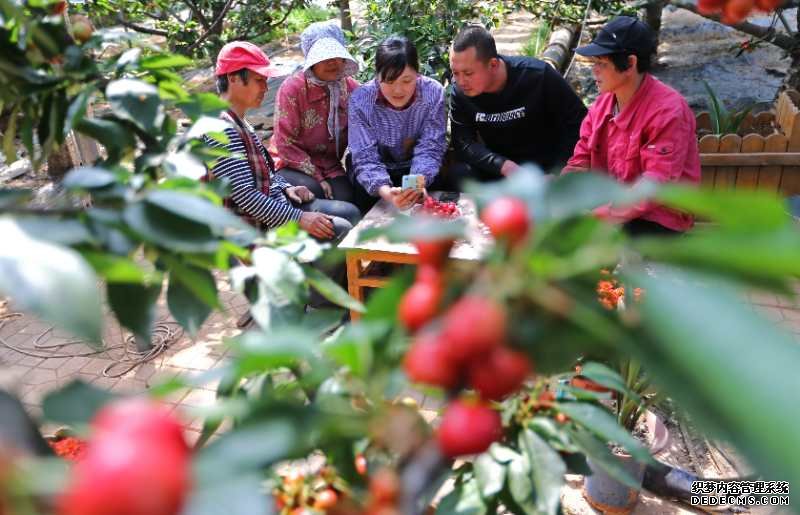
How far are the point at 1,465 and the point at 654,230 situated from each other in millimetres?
2565

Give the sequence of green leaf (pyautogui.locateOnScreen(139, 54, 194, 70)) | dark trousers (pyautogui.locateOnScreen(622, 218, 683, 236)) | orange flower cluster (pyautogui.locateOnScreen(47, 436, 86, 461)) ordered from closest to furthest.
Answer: green leaf (pyautogui.locateOnScreen(139, 54, 194, 70)) → orange flower cluster (pyautogui.locateOnScreen(47, 436, 86, 461)) → dark trousers (pyautogui.locateOnScreen(622, 218, 683, 236))

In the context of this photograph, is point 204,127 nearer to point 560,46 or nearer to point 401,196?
point 401,196

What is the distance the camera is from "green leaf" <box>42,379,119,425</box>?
1.83 feet

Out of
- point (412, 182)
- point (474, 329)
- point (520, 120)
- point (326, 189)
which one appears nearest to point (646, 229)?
point (520, 120)

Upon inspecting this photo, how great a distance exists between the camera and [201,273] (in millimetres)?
730

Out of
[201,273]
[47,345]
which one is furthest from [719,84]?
[201,273]

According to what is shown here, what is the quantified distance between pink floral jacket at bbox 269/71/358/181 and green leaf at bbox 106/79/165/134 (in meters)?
2.19

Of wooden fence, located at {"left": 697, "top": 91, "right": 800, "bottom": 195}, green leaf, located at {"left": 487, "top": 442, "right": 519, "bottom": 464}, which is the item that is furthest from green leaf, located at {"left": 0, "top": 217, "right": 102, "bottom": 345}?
wooden fence, located at {"left": 697, "top": 91, "right": 800, "bottom": 195}

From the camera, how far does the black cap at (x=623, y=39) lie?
2.38 metres

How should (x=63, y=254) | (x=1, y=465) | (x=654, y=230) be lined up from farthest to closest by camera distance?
(x=654, y=230), (x=63, y=254), (x=1, y=465)

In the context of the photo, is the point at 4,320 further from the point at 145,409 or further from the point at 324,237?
the point at 145,409

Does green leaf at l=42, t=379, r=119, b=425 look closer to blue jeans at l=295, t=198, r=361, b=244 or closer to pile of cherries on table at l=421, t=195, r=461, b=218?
pile of cherries on table at l=421, t=195, r=461, b=218

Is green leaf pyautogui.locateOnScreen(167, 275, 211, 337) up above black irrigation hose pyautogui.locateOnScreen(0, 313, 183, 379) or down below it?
above

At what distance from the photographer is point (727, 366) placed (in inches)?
13.6
